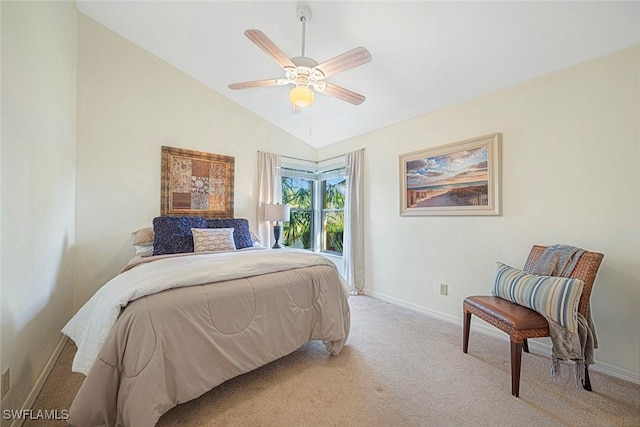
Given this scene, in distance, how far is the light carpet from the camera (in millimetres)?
1482

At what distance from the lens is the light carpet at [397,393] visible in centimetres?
148

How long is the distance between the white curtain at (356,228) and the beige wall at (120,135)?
2092mm

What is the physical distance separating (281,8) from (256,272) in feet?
7.21

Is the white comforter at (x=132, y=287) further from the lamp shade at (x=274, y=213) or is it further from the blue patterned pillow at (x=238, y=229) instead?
the lamp shade at (x=274, y=213)

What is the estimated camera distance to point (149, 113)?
3.16m

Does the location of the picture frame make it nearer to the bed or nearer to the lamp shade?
the lamp shade

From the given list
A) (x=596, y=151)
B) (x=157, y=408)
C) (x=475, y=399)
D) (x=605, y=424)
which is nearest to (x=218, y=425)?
(x=157, y=408)

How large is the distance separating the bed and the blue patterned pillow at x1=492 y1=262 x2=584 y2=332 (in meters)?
1.35

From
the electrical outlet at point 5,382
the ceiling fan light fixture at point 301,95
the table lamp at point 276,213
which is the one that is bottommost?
the electrical outlet at point 5,382

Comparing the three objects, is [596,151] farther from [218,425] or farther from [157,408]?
[157,408]

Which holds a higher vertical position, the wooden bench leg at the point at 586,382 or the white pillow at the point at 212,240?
the white pillow at the point at 212,240

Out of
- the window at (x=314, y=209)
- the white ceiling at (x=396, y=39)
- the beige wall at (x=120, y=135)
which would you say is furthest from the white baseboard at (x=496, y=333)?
the beige wall at (x=120, y=135)

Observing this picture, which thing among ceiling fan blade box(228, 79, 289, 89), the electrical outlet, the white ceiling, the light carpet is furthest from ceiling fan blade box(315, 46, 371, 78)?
the electrical outlet

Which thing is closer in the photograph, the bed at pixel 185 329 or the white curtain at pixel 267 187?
the bed at pixel 185 329
